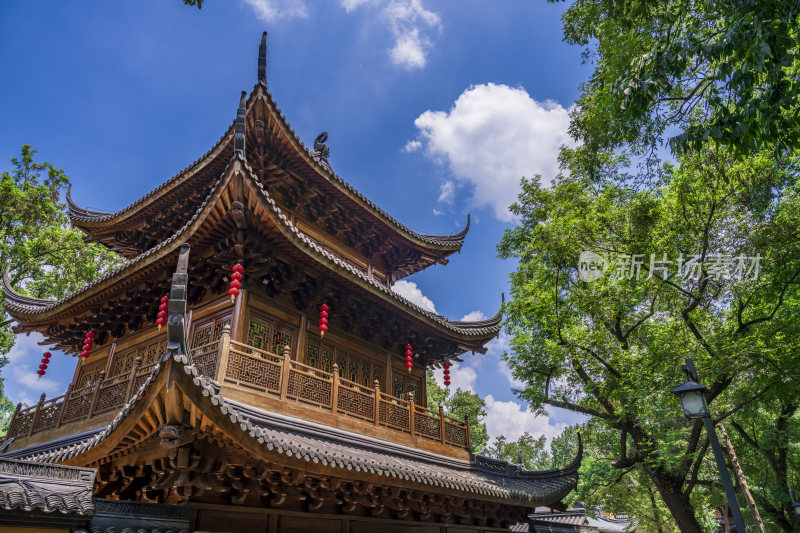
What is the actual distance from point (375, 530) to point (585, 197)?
32.6 feet

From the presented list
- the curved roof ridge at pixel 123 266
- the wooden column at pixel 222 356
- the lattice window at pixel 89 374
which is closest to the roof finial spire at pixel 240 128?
the curved roof ridge at pixel 123 266

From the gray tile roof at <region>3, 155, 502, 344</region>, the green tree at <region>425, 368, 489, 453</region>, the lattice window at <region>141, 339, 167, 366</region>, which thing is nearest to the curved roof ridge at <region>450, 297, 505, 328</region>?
the gray tile roof at <region>3, 155, 502, 344</region>

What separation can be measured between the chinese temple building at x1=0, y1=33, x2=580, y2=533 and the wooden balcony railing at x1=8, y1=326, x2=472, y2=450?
0.11 feet

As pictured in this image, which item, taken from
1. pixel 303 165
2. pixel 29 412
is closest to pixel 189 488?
pixel 29 412

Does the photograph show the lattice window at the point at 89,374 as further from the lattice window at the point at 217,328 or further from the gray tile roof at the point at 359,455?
the lattice window at the point at 217,328

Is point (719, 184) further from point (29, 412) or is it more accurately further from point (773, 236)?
point (29, 412)

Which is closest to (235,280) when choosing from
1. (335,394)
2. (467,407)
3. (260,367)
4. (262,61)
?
(260,367)

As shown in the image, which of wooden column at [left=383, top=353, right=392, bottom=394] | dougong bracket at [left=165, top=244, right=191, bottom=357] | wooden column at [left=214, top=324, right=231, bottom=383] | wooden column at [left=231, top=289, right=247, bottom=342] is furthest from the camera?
wooden column at [left=383, top=353, right=392, bottom=394]

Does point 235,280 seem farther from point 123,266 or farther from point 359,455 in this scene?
point 359,455

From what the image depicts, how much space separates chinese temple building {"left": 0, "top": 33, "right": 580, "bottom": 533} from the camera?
562 cm

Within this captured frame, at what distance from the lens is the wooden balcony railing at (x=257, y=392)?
23.1 feet

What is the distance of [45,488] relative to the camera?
4512 millimetres

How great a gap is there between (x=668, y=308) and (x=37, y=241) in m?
18.1

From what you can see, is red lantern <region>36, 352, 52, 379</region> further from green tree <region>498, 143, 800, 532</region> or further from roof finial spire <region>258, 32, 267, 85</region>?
green tree <region>498, 143, 800, 532</region>
